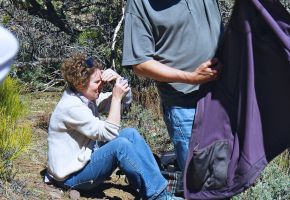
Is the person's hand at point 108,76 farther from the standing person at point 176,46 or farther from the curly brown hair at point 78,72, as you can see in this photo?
the standing person at point 176,46

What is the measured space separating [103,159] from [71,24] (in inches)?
152

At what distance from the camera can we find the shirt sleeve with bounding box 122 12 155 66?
2.91 meters

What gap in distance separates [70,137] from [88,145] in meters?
0.14

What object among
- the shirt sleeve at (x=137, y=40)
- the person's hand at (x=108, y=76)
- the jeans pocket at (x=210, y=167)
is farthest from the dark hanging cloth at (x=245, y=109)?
the person's hand at (x=108, y=76)

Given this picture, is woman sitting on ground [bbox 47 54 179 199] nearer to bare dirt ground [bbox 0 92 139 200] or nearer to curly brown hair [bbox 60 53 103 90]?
curly brown hair [bbox 60 53 103 90]

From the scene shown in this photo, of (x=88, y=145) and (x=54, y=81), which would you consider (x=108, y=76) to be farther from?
(x=54, y=81)

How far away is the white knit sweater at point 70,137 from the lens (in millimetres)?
4180

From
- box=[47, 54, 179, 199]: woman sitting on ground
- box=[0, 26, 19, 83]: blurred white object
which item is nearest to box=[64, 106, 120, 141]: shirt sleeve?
box=[47, 54, 179, 199]: woman sitting on ground

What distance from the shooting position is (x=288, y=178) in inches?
177

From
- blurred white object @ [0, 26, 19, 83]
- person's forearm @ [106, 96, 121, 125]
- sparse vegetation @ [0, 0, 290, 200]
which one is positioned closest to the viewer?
blurred white object @ [0, 26, 19, 83]

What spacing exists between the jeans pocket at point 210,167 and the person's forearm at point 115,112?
123 centimetres

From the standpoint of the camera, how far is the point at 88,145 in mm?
4359

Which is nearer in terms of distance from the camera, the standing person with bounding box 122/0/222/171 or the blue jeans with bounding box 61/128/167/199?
the standing person with bounding box 122/0/222/171

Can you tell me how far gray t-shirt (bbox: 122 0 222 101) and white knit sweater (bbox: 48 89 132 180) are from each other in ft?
4.13
